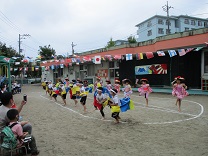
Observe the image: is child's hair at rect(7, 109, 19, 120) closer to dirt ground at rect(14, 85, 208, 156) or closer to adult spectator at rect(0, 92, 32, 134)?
adult spectator at rect(0, 92, 32, 134)

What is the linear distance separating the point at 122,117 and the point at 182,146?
3.89 meters

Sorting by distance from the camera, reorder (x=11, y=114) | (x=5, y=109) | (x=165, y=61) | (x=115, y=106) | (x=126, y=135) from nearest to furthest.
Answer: (x=11, y=114)
(x=5, y=109)
(x=126, y=135)
(x=115, y=106)
(x=165, y=61)

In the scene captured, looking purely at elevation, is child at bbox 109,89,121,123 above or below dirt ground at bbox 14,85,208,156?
above

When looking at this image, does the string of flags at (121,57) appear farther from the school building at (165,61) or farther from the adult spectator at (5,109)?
the adult spectator at (5,109)

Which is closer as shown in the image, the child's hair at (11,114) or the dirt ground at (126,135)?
the child's hair at (11,114)

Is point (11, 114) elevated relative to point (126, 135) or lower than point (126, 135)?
elevated

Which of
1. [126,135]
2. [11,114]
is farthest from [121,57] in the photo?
[11,114]

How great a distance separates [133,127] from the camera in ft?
24.3

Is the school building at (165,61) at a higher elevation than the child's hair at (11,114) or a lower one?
higher

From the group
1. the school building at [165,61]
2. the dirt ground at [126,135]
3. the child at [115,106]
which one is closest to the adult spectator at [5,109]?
the dirt ground at [126,135]

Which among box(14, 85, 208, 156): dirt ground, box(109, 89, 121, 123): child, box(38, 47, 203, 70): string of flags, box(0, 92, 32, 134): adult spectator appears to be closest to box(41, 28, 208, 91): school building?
box(38, 47, 203, 70): string of flags

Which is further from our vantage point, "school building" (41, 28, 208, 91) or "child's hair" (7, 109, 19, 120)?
"school building" (41, 28, 208, 91)

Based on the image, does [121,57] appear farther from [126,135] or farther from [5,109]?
[5,109]

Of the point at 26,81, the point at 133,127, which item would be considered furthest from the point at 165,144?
the point at 26,81
